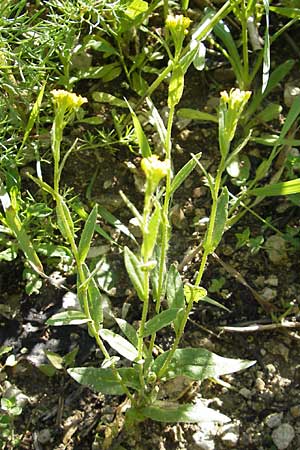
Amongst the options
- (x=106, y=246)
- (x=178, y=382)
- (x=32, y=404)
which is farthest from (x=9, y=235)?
(x=178, y=382)

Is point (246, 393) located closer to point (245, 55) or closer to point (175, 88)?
point (175, 88)

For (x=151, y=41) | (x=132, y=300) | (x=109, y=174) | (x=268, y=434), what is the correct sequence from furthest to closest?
1. (x=151, y=41)
2. (x=109, y=174)
3. (x=132, y=300)
4. (x=268, y=434)

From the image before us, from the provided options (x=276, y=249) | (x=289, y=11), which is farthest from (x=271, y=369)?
(x=289, y=11)

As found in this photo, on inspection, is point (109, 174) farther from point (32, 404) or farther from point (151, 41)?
point (32, 404)

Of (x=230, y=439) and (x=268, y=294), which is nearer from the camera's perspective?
(x=230, y=439)

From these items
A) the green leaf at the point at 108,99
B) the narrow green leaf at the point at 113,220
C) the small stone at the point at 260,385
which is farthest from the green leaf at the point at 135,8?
the small stone at the point at 260,385

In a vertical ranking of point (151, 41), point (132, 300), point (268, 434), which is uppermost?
point (151, 41)
